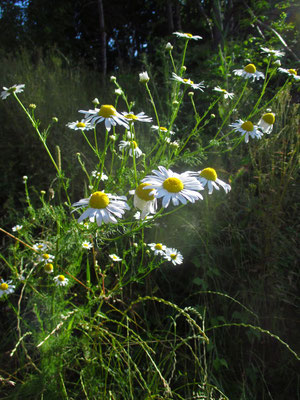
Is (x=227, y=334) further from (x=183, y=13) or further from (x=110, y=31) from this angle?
(x=110, y=31)

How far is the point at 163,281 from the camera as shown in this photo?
2166mm

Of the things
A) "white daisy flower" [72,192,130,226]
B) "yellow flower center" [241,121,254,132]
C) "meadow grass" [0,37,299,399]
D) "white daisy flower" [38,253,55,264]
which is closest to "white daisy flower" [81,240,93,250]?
"meadow grass" [0,37,299,399]

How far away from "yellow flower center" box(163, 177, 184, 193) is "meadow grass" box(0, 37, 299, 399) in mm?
136

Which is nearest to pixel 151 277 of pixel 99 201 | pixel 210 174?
pixel 210 174

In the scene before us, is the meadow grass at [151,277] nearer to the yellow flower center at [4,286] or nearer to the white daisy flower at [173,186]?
the yellow flower center at [4,286]

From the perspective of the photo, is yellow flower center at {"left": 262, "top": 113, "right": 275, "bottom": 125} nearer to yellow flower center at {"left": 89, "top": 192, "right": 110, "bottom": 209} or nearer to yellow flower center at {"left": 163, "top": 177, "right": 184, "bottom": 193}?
yellow flower center at {"left": 163, "top": 177, "right": 184, "bottom": 193}

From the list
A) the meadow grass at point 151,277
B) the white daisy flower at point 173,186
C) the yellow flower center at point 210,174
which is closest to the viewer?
the white daisy flower at point 173,186

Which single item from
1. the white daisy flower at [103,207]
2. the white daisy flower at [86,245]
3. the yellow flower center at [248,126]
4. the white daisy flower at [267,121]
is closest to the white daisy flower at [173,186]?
the white daisy flower at [103,207]

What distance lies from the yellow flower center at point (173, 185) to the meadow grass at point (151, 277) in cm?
14

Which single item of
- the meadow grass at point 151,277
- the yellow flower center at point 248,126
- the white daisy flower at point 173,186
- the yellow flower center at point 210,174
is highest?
the white daisy flower at point 173,186

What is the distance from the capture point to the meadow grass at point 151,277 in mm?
1395

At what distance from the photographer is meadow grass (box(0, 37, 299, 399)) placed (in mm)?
1395

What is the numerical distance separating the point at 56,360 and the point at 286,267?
1402 mm

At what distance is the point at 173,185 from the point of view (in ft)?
Result: 3.48
